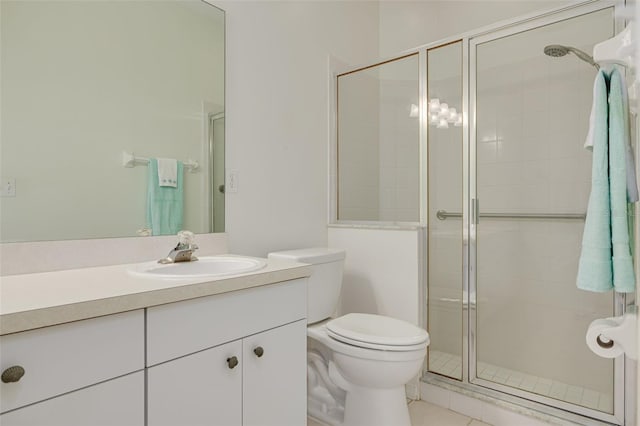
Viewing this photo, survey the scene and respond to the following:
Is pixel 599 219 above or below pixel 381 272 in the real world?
above

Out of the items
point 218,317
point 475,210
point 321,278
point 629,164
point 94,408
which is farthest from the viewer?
point 475,210

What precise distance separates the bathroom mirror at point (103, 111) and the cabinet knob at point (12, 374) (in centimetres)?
58

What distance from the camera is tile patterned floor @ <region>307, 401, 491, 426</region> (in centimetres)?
178

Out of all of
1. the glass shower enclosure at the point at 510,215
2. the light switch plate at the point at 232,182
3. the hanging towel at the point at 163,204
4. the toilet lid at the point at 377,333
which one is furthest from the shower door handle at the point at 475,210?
the hanging towel at the point at 163,204

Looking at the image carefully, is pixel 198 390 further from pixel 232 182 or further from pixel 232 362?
pixel 232 182

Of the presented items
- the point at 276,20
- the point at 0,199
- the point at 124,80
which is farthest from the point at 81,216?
Result: the point at 276,20

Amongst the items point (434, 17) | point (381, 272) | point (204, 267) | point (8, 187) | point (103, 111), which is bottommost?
point (381, 272)

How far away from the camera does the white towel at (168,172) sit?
149 cm

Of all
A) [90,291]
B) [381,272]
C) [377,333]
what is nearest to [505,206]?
[381,272]

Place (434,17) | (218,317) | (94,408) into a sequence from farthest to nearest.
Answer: (434,17), (218,317), (94,408)

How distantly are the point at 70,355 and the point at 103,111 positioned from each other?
903mm

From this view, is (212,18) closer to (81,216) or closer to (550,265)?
(81,216)

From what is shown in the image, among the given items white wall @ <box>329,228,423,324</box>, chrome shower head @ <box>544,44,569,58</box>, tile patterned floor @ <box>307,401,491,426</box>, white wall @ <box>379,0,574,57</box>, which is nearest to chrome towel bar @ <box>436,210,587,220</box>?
white wall @ <box>329,228,423,324</box>

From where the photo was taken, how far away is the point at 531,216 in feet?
6.64
